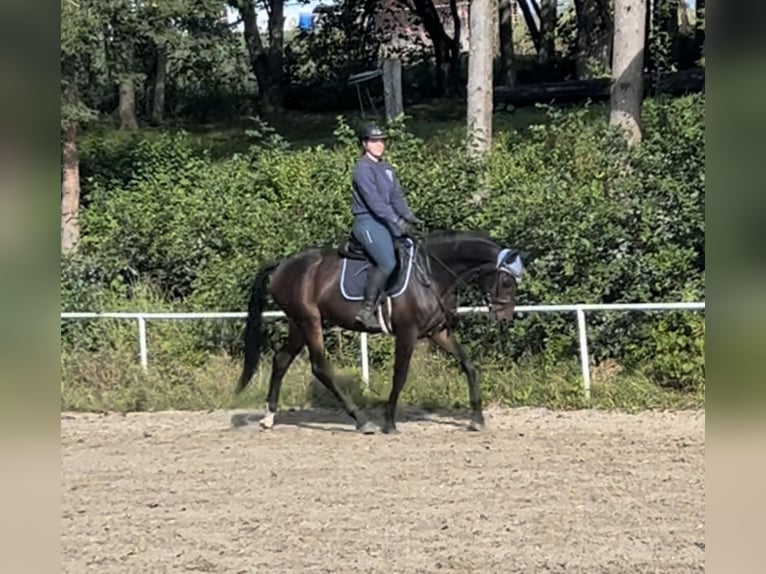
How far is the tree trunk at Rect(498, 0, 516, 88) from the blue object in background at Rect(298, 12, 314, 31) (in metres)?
7.87

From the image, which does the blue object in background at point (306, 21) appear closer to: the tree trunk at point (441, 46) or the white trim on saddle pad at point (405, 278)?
the tree trunk at point (441, 46)

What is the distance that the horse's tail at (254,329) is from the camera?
32.4ft

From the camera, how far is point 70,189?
1587cm

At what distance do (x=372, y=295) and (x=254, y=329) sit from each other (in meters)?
1.50

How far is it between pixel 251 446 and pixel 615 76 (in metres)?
7.17

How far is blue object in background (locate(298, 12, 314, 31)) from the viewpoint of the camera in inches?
1471

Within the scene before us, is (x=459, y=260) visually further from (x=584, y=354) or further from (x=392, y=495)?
(x=392, y=495)

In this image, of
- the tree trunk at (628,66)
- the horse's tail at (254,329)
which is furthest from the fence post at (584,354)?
the tree trunk at (628,66)

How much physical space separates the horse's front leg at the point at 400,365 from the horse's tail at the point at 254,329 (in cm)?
145

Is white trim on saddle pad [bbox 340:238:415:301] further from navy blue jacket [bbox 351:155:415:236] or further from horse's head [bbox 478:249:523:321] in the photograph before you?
horse's head [bbox 478:249:523:321]

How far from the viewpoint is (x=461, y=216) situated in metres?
12.6

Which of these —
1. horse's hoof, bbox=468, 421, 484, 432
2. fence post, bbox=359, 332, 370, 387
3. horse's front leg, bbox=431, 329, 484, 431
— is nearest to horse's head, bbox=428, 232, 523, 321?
horse's front leg, bbox=431, 329, 484, 431
